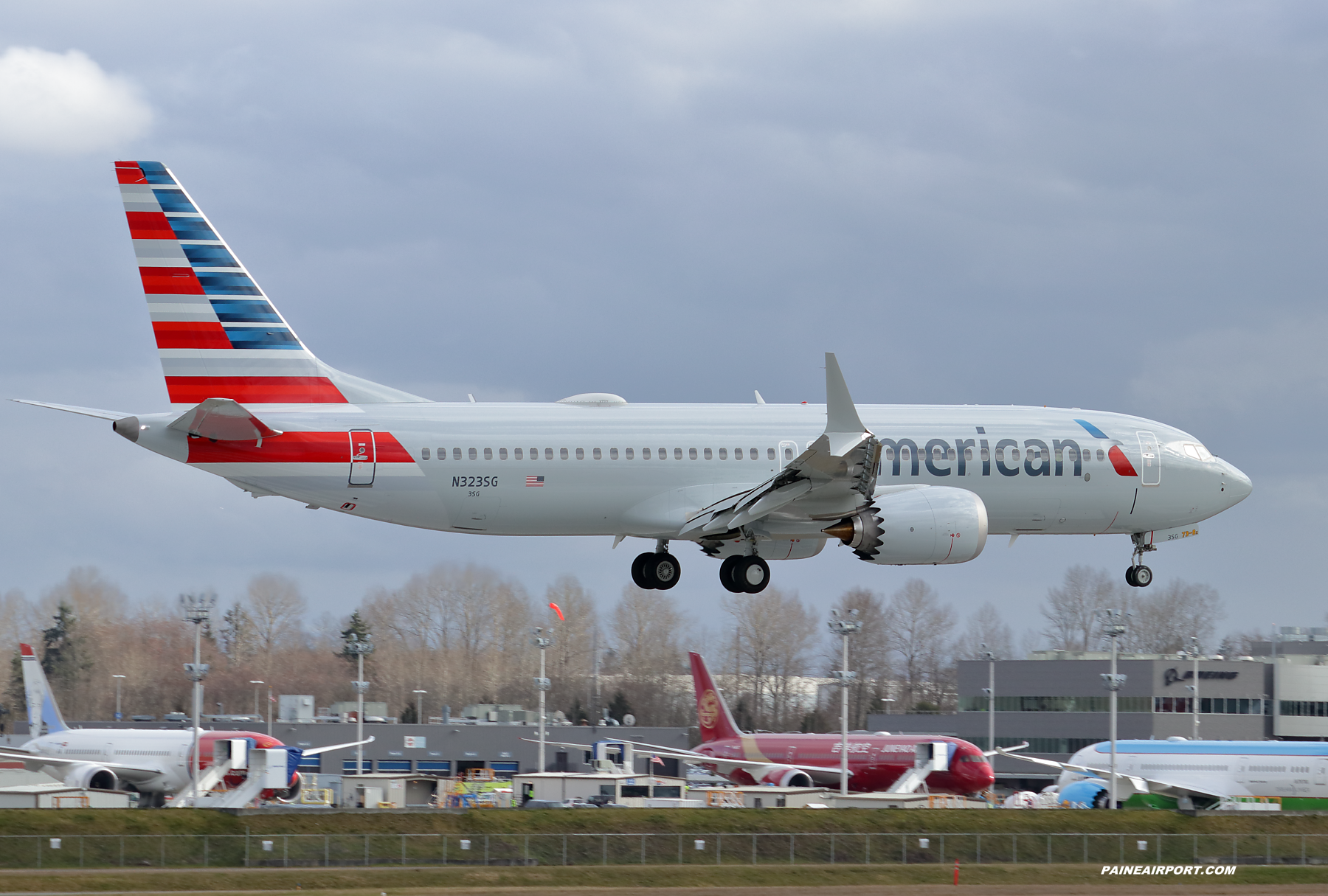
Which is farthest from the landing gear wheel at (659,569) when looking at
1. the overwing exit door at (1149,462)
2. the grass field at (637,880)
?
the overwing exit door at (1149,462)

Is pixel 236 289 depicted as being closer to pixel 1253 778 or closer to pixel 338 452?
pixel 338 452

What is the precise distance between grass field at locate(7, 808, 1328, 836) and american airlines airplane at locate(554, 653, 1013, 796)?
1192 cm

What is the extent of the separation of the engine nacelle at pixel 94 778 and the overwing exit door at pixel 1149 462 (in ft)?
127

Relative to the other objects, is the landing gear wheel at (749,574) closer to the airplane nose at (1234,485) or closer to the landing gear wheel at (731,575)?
the landing gear wheel at (731,575)

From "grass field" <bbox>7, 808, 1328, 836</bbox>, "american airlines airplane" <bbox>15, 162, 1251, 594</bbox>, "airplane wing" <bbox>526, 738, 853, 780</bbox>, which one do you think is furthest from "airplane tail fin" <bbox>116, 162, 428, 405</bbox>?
"airplane wing" <bbox>526, 738, 853, 780</bbox>

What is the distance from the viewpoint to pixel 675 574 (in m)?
42.4

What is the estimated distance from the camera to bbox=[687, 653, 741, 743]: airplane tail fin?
228 feet

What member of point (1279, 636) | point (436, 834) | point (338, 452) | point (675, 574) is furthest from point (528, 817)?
point (1279, 636)

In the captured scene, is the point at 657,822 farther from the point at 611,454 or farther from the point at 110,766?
the point at 110,766

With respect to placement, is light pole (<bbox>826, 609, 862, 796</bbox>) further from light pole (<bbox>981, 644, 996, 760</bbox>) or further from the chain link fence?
light pole (<bbox>981, 644, 996, 760</bbox>)

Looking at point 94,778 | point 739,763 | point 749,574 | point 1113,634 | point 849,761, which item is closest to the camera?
point 749,574

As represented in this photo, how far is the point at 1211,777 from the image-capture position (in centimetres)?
5981

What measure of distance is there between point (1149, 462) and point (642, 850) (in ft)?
60.0

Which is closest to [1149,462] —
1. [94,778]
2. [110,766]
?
[110,766]
